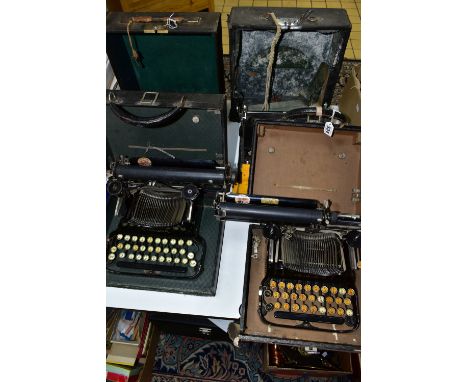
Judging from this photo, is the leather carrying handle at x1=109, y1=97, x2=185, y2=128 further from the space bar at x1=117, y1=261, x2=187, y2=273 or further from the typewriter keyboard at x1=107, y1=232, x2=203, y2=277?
the space bar at x1=117, y1=261, x2=187, y2=273

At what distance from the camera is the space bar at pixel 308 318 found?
1.62m

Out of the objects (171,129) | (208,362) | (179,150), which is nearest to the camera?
(171,129)

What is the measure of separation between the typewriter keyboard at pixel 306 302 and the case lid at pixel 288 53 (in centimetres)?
126

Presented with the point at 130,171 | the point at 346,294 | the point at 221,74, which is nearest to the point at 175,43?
the point at 221,74

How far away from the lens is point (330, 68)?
212 cm

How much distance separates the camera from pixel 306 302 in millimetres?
1703

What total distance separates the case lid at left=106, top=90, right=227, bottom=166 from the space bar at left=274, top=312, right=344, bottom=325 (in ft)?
2.87

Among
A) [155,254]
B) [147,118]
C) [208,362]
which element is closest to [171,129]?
[147,118]

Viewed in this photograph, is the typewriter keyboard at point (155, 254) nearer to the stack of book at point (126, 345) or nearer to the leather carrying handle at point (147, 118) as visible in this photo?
the stack of book at point (126, 345)

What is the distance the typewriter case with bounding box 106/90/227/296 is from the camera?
1.79m

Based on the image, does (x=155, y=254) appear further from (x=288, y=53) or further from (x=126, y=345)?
(x=288, y=53)

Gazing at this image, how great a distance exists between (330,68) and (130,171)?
52.4 inches

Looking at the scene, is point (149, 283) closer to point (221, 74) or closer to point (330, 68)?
point (221, 74)

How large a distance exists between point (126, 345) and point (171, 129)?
140cm
